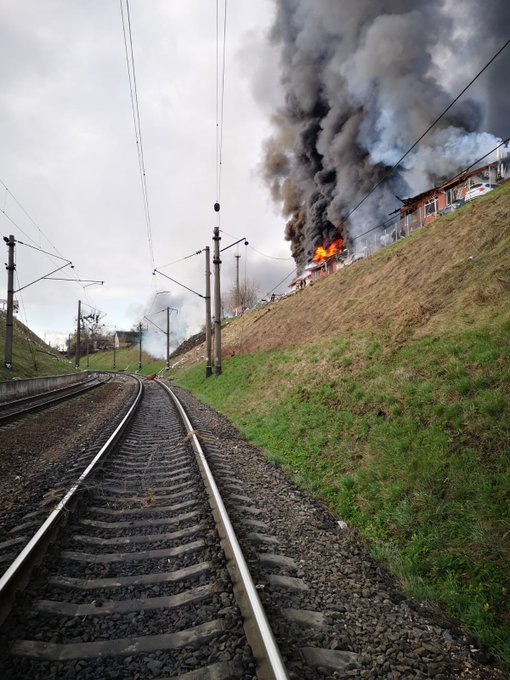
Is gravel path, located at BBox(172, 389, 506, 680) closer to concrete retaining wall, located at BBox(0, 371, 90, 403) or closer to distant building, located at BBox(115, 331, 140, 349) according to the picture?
concrete retaining wall, located at BBox(0, 371, 90, 403)

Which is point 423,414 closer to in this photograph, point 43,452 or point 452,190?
point 43,452

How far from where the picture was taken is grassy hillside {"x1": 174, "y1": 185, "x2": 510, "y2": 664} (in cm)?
394

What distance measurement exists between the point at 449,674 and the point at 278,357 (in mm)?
14562

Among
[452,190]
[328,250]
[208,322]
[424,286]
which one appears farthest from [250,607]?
[452,190]

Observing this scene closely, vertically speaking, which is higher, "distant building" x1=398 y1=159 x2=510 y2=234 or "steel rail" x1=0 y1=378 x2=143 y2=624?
"distant building" x1=398 y1=159 x2=510 y2=234

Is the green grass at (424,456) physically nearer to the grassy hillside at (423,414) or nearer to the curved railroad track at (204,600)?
the grassy hillside at (423,414)

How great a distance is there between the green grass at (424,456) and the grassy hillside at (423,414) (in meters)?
0.02

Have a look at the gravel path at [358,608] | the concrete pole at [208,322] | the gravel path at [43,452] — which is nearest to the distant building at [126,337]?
the concrete pole at [208,322]

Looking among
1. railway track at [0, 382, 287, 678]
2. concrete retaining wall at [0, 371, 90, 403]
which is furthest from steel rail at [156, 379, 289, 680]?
concrete retaining wall at [0, 371, 90, 403]

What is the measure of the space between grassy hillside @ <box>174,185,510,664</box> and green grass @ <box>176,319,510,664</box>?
20 mm

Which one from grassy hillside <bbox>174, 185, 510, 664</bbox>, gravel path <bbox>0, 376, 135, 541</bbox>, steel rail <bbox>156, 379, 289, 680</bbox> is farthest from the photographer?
gravel path <bbox>0, 376, 135, 541</bbox>

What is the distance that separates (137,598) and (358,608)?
2.06 meters

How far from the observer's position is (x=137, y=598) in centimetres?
327

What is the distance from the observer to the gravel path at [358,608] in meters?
2.77
